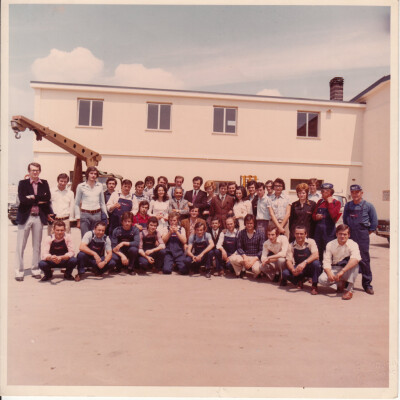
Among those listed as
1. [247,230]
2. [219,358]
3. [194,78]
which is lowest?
[219,358]

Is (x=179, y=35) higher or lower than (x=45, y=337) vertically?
higher

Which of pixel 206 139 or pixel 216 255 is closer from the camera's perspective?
pixel 216 255

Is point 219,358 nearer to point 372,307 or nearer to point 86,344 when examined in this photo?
point 86,344

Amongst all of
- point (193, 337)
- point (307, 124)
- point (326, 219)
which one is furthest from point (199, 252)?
point (307, 124)

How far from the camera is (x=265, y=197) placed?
5.84 meters

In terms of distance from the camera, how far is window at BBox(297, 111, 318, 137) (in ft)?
45.4

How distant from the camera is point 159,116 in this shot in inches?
522

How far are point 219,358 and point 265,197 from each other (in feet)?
10.9

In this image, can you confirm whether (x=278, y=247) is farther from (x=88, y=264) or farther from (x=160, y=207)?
(x=88, y=264)

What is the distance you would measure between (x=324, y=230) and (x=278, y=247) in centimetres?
72

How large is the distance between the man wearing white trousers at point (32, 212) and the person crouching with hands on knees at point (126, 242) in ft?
3.53

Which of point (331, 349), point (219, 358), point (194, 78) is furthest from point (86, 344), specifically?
point (194, 78)

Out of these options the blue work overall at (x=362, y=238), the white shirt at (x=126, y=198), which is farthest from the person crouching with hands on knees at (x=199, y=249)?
the blue work overall at (x=362, y=238)

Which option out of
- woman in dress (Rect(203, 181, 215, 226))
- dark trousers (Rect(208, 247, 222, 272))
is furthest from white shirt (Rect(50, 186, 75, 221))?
dark trousers (Rect(208, 247, 222, 272))
